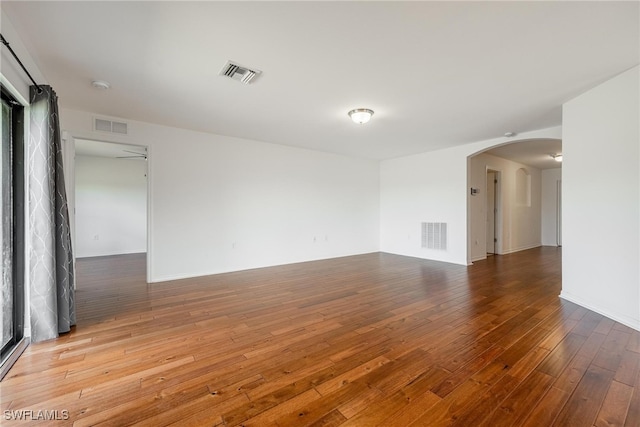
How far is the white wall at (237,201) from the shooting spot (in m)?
4.35

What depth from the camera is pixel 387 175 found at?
728cm

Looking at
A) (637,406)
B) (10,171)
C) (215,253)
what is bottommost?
(637,406)

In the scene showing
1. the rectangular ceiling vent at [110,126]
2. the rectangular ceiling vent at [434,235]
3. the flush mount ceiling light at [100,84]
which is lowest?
the rectangular ceiling vent at [434,235]

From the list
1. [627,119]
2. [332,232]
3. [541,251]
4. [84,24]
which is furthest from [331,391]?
[541,251]

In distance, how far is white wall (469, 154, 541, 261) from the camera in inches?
245

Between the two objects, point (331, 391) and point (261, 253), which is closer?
point (331, 391)

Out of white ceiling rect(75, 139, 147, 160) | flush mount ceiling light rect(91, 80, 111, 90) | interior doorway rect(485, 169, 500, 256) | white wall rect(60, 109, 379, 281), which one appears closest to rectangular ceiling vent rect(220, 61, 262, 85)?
flush mount ceiling light rect(91, 80, 111, 90)

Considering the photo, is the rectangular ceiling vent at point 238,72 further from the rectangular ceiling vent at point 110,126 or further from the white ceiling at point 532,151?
the white ceiling at point 532,151

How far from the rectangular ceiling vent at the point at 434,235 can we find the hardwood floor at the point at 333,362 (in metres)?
2.36

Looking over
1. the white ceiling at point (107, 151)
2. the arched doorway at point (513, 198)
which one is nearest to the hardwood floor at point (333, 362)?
the arched doorway at point (513, 198)

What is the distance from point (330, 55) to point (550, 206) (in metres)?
9.68

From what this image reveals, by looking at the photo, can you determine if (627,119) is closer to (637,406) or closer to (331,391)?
(637,406)

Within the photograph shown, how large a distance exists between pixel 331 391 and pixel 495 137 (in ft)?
17.1

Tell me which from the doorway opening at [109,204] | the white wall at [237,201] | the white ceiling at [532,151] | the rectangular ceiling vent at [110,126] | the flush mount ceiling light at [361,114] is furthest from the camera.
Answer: the doorway opening at [109,204]
